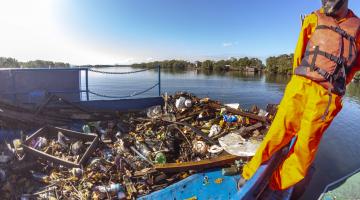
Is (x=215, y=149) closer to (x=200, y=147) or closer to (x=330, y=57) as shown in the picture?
(x=200, y=147)

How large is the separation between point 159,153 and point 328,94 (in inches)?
112

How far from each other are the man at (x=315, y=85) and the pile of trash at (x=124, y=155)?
1306mm

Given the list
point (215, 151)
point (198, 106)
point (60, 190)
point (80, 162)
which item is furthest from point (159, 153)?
point (198, 106)

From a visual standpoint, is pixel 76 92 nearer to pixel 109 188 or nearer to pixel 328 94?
pixel 109 188

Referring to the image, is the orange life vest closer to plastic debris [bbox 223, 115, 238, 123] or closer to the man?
the man

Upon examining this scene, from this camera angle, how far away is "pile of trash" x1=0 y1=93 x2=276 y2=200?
375cm

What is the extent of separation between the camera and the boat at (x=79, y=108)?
332cm

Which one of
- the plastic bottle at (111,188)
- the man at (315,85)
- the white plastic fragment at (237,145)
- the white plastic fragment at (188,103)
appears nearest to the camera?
the man at (315,85)

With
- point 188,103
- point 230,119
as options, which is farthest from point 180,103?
point 230,119

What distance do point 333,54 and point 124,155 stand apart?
3.62 metres

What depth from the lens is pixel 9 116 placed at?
5105 millimetres

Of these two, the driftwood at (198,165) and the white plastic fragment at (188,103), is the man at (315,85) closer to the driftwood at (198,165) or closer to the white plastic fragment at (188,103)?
the driftwood at (198,165)

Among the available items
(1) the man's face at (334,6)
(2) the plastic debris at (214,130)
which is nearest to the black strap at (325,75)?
(1) the man's face at (334,6)

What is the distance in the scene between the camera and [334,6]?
2773 millimetres
